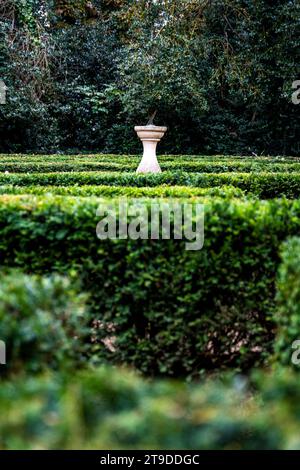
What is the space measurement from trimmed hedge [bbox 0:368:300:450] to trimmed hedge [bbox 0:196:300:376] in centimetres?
218

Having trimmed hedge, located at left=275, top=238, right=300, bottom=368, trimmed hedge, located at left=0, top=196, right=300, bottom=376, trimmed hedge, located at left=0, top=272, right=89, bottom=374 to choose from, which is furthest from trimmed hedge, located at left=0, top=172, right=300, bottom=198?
trimmed hedge, located at left=0, top=272, right=89, bottom=374

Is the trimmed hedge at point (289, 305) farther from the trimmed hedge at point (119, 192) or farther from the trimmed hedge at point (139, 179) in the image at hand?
the trimmed hedge at point (139, 179)

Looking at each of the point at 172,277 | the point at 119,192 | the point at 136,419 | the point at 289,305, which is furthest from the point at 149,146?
the point at 136,419

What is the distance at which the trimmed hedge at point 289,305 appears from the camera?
2.82m

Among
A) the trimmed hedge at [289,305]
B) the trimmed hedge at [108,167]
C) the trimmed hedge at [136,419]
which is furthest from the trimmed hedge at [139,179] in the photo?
the trimmed hedge at [136,419]

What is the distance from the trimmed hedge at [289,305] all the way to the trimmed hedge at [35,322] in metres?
1.10

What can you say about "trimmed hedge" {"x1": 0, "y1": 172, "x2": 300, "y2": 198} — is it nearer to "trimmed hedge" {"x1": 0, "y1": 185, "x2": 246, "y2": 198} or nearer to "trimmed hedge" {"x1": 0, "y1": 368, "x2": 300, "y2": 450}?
"trimmed hedge" {"x1": 0, "y1": 185, "x2": 246, "y2": 198}

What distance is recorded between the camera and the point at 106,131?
64.3ft

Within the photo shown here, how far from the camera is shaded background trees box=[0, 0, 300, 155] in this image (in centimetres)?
1675

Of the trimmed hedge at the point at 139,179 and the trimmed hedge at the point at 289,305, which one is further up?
the trimmed hedge at the point at 139,179

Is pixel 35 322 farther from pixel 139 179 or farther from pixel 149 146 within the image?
pixel 149 146

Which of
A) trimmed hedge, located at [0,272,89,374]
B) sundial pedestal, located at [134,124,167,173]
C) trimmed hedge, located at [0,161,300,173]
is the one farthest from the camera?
trimmed hedge, located at [0,161,300,173]

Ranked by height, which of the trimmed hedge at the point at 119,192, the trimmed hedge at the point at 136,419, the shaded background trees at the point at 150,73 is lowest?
the trimmed hedge at the point at 136,419
